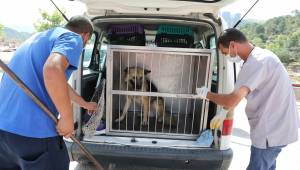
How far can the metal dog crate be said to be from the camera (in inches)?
161

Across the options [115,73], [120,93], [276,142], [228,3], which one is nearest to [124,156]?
[120,93]

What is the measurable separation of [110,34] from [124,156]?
6.50 feet

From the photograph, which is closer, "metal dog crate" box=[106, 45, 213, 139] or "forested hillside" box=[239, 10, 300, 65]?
"metal dog crate" box=[106, 45, 213, 139]

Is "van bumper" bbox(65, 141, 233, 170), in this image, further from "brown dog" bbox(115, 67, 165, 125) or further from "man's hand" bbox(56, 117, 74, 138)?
"man's hand" bbox(56, 117, 74, 138)

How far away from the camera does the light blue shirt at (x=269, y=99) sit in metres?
2.78

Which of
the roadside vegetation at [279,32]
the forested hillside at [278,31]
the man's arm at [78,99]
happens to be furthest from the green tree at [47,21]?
the man's arm at [78,99]

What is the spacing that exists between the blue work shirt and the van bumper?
1.47 m

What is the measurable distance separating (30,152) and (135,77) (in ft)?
7.22

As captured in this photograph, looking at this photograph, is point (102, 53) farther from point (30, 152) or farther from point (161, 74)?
point (30, 152)

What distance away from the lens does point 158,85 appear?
14.8 feet

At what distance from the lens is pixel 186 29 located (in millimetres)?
4816

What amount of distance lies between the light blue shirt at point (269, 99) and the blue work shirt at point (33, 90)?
4.34 ft

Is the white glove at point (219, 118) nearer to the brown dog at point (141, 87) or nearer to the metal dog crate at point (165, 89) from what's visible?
the metal dog crate at point (165, 89)

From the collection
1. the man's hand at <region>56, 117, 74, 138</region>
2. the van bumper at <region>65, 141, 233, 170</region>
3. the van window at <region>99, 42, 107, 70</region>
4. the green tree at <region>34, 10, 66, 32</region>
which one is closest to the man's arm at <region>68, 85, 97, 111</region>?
the van bumper at <region>65, 141, 233, 170</region>
